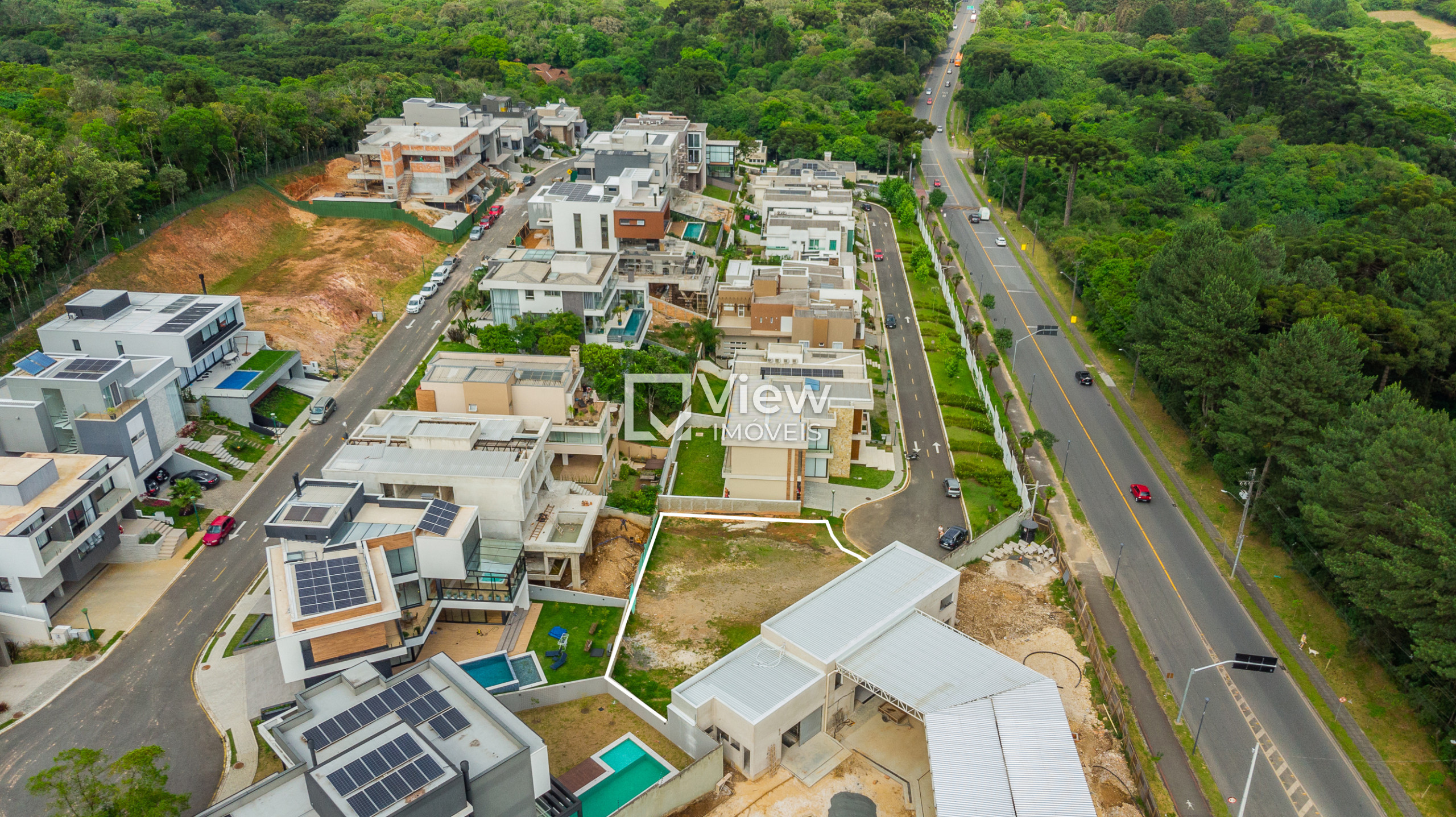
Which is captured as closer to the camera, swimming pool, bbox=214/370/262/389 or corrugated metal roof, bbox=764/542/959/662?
corrugated metal roof, bbox=764/542/959/662

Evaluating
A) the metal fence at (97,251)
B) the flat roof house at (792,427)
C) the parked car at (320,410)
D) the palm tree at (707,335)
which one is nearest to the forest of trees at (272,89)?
the metal fence at (97,251)

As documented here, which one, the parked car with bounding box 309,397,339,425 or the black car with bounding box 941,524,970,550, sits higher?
the parked car with bounding box 309,397,339,425

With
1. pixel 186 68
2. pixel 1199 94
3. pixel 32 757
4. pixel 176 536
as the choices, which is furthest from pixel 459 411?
pixel 1199 94

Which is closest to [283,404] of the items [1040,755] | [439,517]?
[439,517]

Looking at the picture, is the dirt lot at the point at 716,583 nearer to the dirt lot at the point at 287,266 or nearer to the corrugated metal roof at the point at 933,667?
the corrugated metal roof at the point at 933,667

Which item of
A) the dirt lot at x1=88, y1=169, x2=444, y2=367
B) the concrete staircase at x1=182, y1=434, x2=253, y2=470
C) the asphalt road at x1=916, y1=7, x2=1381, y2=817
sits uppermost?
the dirt lot at x1=88, y1=169, x2=444, y2=367

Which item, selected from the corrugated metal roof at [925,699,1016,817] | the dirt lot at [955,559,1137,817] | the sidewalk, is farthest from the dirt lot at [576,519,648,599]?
the corrugated metal roof at [925,699,1016,817]

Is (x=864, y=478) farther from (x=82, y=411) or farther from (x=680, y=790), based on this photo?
(x=82, y=411)

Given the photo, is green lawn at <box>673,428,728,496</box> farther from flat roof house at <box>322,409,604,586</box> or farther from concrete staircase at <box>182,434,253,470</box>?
concrete staircase at <box>182,434,253,470</box>
